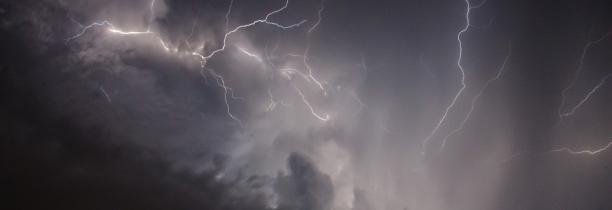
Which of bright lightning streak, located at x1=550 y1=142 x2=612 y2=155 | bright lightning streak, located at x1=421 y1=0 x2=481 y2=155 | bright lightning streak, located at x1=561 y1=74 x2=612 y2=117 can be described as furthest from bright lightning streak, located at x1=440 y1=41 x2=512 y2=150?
bright lightning streak, located at x1=550 y1=142 x2=612 y2=155

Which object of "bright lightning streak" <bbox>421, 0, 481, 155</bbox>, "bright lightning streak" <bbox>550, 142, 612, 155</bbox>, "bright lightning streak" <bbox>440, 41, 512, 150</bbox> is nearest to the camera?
"bright lightning streak" <bbox>421, 0, 481, 155</bbox>

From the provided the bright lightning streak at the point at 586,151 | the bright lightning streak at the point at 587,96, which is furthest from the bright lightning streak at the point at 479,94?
the bright lightning streak at the point at 586,151

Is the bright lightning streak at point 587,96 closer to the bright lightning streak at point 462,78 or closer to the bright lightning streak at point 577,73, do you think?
the bright lightning streak at point 577,73

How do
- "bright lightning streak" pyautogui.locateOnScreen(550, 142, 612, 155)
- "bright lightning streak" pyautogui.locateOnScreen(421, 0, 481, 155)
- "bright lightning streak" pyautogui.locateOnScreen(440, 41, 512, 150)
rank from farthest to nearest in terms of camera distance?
"bright lightning streak" pyautogui.locateOnScreen(550, 142, 612, 155) → "bright lightning streak" pyautogui.locateOnScreen(440, 41, 512, 150) → "bright lightning streak" pyautogui.locateOnScreen(421, 0, 481, 155)

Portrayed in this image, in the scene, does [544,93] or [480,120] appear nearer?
[544,93]

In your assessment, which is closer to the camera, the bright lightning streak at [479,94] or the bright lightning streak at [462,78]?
the bright lightning streak at [462,78]

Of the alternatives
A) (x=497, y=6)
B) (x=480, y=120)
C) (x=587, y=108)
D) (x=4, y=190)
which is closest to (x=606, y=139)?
(x=587, y=108)

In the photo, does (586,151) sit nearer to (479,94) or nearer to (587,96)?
(587,96)

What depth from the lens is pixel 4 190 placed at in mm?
18000

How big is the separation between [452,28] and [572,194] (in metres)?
9.67

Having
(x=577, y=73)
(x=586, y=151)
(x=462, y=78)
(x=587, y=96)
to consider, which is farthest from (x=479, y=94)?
(x=586, y=151)

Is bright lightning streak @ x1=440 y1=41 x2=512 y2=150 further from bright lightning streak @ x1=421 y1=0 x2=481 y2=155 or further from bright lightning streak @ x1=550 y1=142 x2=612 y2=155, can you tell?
bright lightning streak @ x1=550 y1=142 x2=612 y2=155

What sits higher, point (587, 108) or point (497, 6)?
point (497, 6)

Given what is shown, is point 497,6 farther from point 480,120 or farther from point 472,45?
point 480,120
